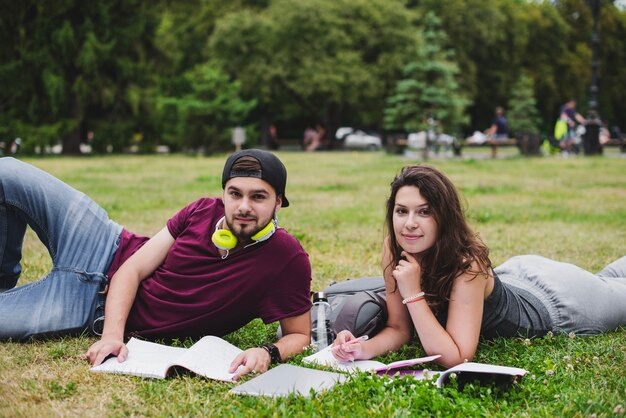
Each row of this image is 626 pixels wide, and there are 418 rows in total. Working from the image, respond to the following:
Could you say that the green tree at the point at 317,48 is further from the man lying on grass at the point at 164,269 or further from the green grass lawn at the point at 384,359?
the man lying on grass at the point at 164,269

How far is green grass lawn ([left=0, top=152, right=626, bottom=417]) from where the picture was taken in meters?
3.09

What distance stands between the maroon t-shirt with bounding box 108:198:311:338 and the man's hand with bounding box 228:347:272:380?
26 cm

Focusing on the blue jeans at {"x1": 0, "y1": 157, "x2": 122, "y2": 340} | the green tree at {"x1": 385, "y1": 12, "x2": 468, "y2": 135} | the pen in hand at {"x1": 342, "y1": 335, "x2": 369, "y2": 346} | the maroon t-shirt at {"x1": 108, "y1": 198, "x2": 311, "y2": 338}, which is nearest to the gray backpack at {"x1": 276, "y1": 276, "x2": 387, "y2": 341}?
the pen in hand at {"x1": 342, "y1": 335, "x2": 369, "y2": 346}

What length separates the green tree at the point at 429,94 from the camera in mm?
28094

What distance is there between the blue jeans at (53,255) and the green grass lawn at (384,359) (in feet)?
0.50

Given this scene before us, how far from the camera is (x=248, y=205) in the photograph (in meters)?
3.67

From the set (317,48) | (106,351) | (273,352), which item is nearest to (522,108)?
(317,48)

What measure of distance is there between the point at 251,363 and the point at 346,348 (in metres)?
0.53

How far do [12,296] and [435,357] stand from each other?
2.50 meters

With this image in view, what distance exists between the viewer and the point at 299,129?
2157 inches

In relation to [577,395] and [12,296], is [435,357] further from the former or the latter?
[12,296]

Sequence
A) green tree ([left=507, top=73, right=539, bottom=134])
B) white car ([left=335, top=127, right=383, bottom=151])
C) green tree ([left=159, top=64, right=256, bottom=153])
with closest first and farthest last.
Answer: green tree ([left=159, top=64, right=256, bottom=153]), white car ([left=335, top=127, right=383, bottom=151]), green tree ([left=507, top=73, right=539, bottom=134])

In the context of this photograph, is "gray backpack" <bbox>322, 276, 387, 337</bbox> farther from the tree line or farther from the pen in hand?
the tree line

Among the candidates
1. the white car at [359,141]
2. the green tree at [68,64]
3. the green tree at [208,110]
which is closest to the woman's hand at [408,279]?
the green tree at [208,110]
